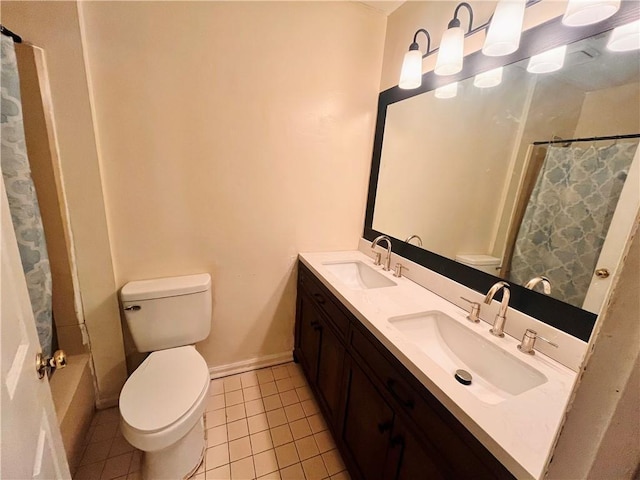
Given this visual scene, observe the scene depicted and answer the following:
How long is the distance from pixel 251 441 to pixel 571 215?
1.74 metres

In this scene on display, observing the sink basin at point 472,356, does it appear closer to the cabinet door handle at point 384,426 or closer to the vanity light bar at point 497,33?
the cabinet door handle at point 384,426

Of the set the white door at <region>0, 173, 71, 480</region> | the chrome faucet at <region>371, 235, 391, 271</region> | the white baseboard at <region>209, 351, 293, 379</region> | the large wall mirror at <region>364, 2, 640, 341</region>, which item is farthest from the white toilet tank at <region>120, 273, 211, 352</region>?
the large wall mirror at <region>364, 2, 640, 341</region>

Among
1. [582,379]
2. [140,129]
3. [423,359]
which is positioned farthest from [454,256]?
[140,129]

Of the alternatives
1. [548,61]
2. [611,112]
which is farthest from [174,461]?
[548,61]

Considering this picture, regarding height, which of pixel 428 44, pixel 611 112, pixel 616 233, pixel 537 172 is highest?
pixel 428 44

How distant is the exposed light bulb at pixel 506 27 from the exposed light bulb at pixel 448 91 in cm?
33

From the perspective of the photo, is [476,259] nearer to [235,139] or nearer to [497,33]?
[497,33]

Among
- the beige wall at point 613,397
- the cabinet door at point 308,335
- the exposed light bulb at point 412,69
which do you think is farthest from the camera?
the cabinet door at point 308,335

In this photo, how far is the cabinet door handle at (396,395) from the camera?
0.84m

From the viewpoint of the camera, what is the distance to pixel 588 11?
78 cm

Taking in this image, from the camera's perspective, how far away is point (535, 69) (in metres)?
0.99

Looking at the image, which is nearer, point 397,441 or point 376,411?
point 397,441

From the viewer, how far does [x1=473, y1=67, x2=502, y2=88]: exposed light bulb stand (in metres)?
1.12

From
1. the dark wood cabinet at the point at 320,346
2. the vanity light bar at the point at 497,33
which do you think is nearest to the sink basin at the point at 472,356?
the dark wood cabinet at the point at 320,346
